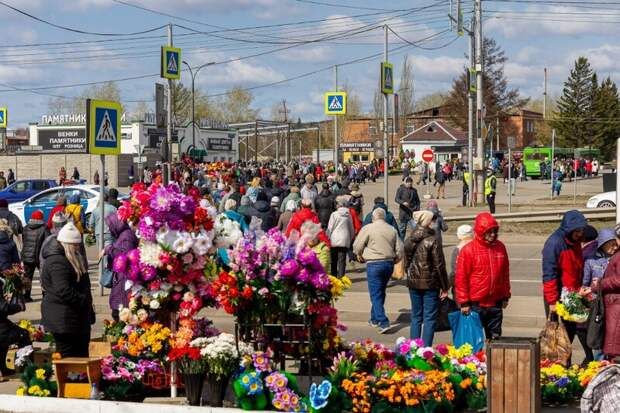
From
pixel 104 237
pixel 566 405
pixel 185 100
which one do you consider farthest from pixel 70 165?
pixel 566 405

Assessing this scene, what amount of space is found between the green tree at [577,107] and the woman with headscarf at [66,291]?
103490mm

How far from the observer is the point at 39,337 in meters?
12.2

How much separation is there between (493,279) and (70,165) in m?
68.6

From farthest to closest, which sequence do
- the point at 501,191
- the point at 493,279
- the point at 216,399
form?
the point at 501,191 → the point at 493,279 → the point at 216,399

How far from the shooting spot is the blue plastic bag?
33.6 ft

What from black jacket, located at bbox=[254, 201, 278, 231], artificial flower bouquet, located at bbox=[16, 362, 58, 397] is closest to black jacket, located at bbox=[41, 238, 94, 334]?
artificial flower bouquet, located at bbox=[16, 362, 58, 397]

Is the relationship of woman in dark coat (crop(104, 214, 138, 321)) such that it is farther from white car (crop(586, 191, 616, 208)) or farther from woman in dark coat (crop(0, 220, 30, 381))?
white car (crop(586, 191, 616, 208))

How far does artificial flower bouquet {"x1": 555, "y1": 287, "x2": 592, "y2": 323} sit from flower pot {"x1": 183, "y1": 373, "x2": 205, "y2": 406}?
3.80 m

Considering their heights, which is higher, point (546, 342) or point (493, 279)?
point (493, 279)

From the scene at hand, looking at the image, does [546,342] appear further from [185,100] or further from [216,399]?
[185,100]

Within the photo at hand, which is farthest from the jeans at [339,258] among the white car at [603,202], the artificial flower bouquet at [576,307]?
the white car at [603,202]

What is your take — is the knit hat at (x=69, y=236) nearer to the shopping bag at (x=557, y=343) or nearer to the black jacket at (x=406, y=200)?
the shopping bag at (x=557, y=343)

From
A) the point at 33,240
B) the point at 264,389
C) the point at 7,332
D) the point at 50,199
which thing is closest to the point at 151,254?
the point at 264,389

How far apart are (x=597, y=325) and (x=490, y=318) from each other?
1.60m
